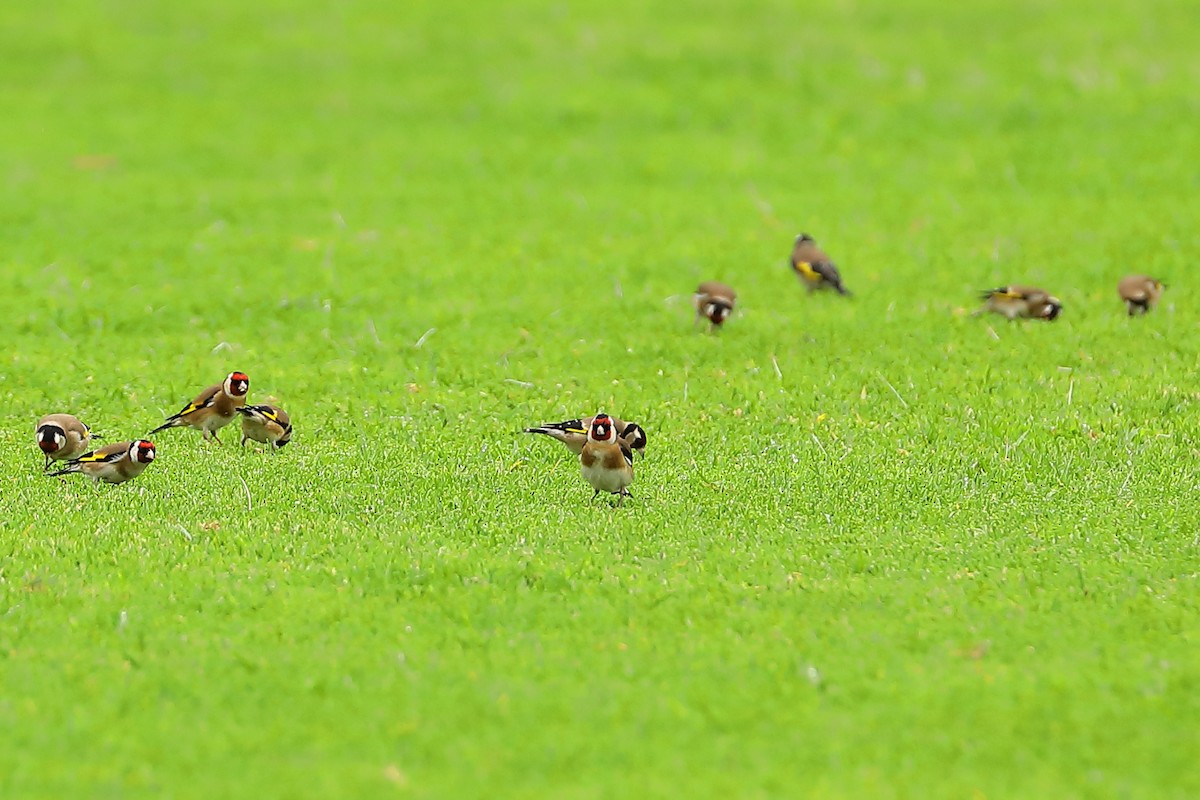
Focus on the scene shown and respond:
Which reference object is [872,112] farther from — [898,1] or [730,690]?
[730,690]

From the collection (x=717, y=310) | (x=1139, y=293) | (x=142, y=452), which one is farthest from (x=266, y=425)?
(x=1139, y=293)

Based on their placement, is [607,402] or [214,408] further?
[607,402]

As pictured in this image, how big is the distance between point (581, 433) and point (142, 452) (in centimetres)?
338

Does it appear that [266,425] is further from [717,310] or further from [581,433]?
[717,310]

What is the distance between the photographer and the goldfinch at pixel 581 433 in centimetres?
1254

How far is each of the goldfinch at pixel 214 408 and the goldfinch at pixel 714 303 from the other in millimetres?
5296

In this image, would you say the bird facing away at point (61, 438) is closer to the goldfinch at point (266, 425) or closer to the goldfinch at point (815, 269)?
the goldfinch at point (266, 425)

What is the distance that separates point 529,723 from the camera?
339 inches

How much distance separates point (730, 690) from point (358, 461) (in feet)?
16.5

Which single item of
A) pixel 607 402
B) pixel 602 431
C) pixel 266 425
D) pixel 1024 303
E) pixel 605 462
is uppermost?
pixel 602 431

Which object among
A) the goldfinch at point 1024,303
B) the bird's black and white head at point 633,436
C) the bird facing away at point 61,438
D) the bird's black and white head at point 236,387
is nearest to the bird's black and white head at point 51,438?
the bird facing away at point 61,438

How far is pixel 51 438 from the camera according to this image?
1261 cm

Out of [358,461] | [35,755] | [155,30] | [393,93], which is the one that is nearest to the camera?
[35,755]

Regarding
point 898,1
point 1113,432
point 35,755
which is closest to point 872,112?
point 898,1
